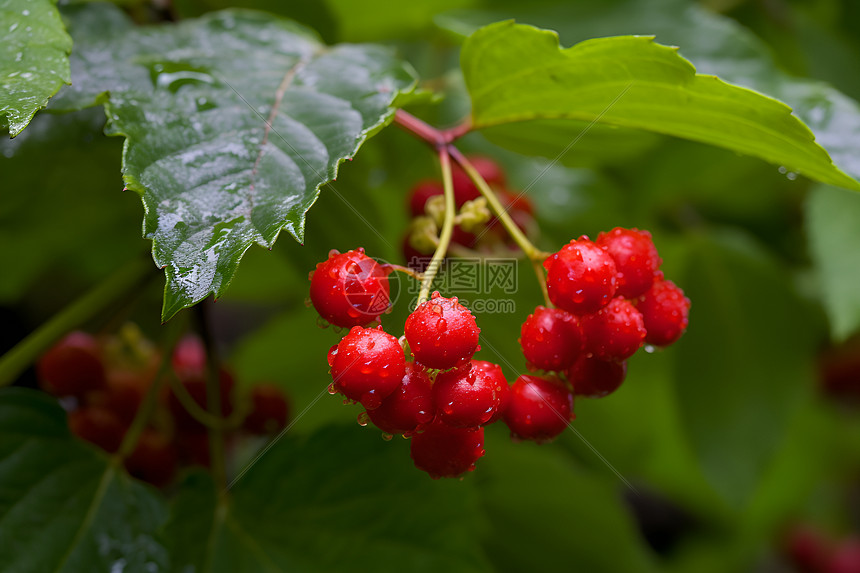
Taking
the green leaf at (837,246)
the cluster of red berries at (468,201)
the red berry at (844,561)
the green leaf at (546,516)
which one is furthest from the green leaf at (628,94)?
the red berry at (844,561)

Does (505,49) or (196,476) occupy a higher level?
(505,49)

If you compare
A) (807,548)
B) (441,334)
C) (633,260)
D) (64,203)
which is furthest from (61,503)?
(807,548)

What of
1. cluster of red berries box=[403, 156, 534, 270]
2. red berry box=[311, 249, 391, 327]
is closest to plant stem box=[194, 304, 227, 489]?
cluster of red berries box=[403, 156, 534, 270]

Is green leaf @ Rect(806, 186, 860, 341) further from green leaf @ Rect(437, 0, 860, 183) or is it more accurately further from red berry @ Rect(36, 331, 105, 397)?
red berry @ Rect(36, 331, 105, 397)

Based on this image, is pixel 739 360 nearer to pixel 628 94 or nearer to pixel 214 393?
pixel 628 94

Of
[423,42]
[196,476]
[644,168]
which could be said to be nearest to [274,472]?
[196,476]

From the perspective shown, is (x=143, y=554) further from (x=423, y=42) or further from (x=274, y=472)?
(x=423, y=42)
